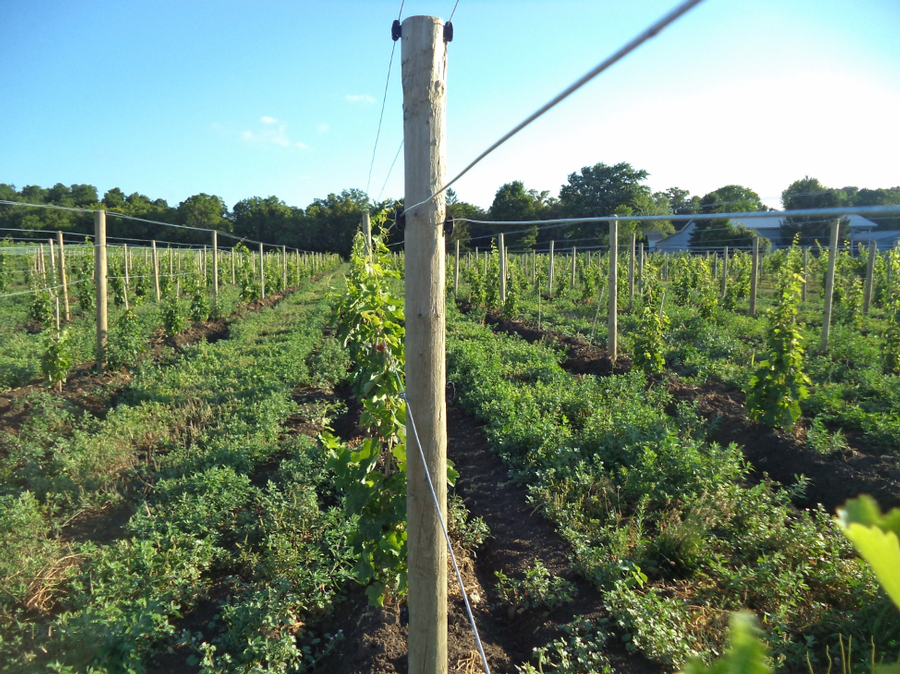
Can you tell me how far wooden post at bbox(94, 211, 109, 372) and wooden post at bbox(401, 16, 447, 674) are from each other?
866cm

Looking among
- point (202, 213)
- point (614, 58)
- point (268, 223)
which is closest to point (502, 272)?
point (614, 58)

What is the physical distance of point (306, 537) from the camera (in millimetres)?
4469

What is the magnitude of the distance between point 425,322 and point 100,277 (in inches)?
359

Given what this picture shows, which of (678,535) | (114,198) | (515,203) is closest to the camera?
(678,535)

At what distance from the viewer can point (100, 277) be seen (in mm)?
9281

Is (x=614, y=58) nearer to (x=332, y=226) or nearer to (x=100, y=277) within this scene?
(x=100, y=277)

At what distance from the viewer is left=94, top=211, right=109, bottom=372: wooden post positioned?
903cm

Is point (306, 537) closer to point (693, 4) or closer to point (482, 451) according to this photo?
point (482, 451)

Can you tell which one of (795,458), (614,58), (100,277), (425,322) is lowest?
(795,458)

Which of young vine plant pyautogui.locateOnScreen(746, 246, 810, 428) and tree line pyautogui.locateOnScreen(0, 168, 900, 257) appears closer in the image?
young vine plant pyautogui.locateOnScreen(746, 246, 810, 428)

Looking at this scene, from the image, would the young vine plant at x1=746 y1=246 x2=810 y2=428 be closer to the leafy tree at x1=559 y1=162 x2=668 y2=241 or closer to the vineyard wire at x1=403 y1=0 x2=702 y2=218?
the vineyard wire at x1=403 y1=0 x2=702 y2=218

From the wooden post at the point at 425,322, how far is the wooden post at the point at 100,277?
8663 mm

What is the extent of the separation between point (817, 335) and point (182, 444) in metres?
12.0

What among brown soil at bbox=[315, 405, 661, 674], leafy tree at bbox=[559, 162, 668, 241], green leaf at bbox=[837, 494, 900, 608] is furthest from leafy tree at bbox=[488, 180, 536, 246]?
green leaf at bbox=[837, 494, 900, 608]
